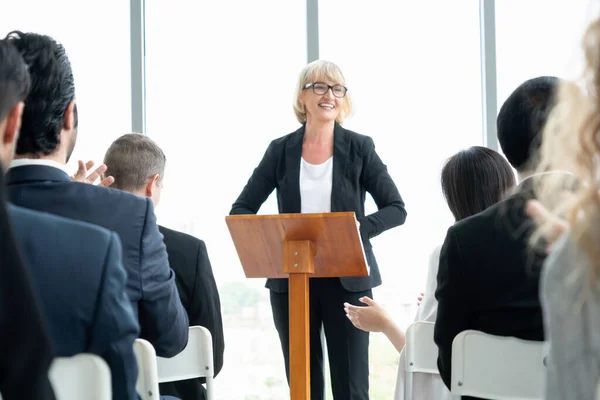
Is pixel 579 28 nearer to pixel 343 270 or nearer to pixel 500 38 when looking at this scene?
pixel 343 270

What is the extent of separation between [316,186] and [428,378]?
171cm

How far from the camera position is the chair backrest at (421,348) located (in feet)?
7.44

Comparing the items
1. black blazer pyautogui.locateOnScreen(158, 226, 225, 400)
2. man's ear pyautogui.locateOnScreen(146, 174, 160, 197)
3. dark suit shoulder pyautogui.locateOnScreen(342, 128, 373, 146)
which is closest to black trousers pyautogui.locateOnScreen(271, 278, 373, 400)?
dark suit shoulder pyautogui.locateOnScreen(342, 128, 373, 146)

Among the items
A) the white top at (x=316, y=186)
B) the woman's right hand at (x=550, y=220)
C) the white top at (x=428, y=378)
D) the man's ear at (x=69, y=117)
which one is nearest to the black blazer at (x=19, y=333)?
the woman's right hand at (x=550, y=220)

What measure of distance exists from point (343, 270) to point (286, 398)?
7.23 feet

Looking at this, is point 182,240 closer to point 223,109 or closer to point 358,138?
point 358,138

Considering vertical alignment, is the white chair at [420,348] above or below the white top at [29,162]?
below

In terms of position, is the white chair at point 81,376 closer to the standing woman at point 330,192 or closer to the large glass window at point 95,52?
the standing woman at point 330,192

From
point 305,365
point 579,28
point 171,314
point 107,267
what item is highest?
point 579,28

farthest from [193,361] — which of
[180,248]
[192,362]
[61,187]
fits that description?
[61,187]

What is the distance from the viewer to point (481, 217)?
1938 millimetres

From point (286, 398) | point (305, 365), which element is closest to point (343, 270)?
point (305, 365)

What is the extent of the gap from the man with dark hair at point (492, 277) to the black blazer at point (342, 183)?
187 centimetres

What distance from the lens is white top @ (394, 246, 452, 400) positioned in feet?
8.14
